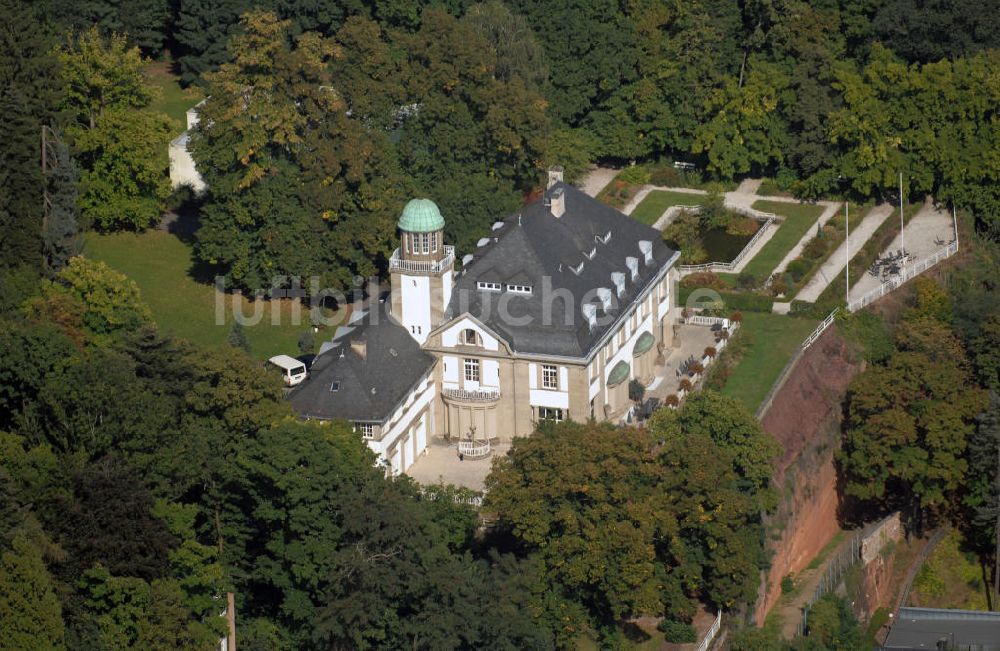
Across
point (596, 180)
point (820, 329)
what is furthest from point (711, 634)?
point (596, 180)

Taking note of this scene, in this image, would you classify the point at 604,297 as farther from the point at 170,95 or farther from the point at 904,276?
the point at 170,95

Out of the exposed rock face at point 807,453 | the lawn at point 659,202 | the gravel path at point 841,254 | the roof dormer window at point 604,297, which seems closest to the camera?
the roof dormer window at point 604,297

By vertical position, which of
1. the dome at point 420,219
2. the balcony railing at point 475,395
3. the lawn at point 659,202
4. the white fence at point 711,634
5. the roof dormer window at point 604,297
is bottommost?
the white fence at point 711,634

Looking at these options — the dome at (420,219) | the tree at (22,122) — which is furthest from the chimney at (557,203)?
the tree at (22,122)

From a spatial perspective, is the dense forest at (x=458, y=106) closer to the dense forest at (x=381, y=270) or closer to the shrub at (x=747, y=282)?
the dense forest at (x=381, y=270)

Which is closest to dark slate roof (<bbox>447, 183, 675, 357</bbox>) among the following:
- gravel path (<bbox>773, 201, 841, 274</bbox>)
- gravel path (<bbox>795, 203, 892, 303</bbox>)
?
gravel path (<bbox>795, 203, 892, 303</bbox>)

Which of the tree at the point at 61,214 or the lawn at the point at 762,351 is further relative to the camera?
the tree at the point at 61,214

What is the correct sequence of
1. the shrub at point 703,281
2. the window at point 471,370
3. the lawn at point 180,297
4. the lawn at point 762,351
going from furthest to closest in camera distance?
the shrub at point 703,281
the lawn at point 180,297
the lawn at point 762,351
the window at point 471,370

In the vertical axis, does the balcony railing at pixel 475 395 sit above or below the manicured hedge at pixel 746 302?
below
